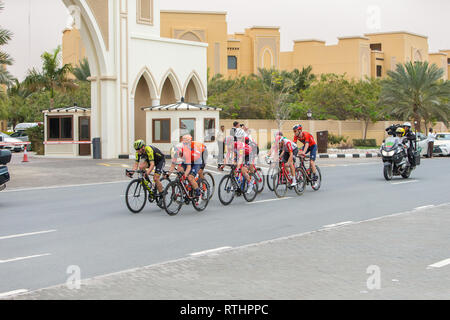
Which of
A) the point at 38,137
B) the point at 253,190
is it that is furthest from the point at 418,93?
the point at 253,190

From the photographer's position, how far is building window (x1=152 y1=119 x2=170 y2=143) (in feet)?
109

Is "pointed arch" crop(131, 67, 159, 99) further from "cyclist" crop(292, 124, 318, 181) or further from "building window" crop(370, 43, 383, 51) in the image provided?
"building window" crop(370, 43, 383, 51)

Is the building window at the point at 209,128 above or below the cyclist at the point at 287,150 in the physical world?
above

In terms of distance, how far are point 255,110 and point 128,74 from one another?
20.7 m

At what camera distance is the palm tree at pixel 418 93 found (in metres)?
47.2

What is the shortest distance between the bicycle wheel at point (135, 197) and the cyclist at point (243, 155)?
2572 millimetres

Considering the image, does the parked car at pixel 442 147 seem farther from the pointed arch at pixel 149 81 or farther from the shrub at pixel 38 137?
the shrub at pixel 38 137

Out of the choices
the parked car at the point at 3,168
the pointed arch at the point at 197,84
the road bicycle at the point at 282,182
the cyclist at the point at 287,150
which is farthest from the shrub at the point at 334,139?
the parked car at the point at 3,168

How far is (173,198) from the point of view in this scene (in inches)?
516

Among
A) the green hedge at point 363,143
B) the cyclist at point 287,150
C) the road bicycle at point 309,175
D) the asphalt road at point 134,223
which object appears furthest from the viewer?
the green hedge at point 363,143

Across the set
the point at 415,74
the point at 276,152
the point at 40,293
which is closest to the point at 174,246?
the point at 40,293

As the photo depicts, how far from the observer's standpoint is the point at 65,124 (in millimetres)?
35344

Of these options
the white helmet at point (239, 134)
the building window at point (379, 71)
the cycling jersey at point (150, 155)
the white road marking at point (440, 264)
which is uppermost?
the building window at point (379, 71)

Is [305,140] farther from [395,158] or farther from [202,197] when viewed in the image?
[395,158]
